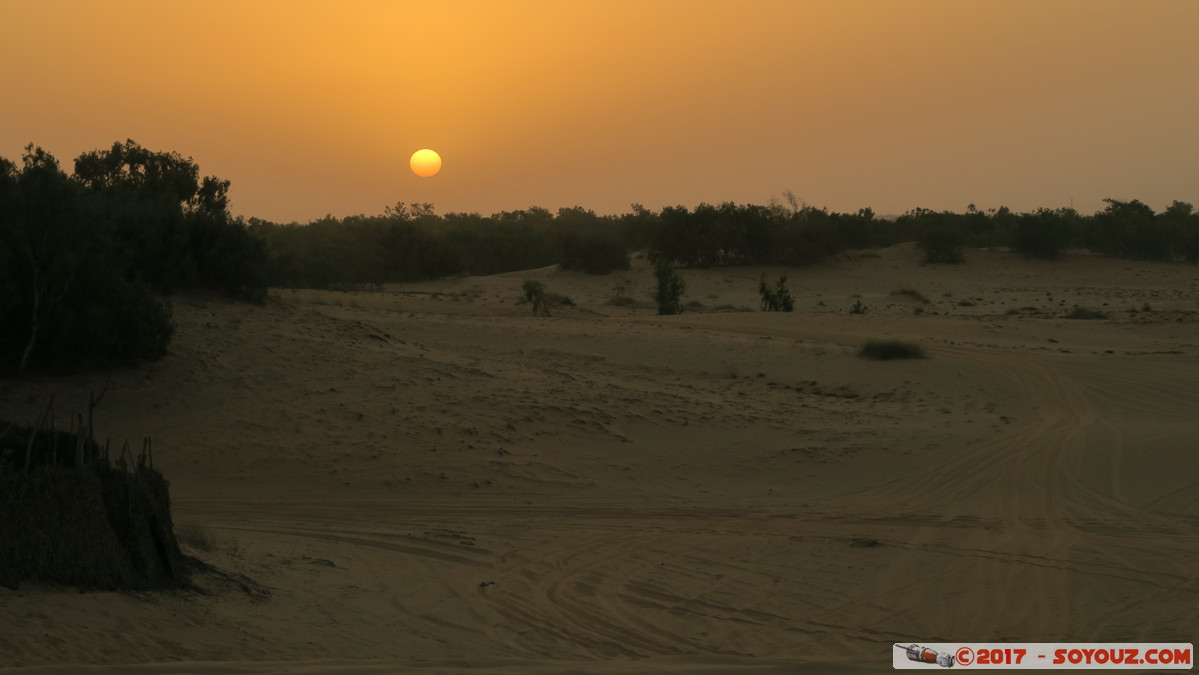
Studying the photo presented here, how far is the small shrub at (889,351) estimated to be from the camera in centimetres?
2400

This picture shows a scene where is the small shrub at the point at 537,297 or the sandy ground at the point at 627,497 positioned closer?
the sandy ground at the point at 627,497

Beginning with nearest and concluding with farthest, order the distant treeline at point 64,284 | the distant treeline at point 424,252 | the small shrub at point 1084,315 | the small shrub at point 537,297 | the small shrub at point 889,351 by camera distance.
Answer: the distant treeline at point 64,284 → the small shrub at point 889,351 → the small shrub at point 537,297 → the small shrub at point 1084,315 → the distant treeline at point 424,252

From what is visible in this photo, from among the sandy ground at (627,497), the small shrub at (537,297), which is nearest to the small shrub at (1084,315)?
the sandy ground at (627,497)

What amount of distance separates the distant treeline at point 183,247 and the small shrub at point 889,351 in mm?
13257

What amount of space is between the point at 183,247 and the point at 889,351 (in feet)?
49.1

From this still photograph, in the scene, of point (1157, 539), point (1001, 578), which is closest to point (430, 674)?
point (1001, 578)

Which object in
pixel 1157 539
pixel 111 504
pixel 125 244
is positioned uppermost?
pixel 125 244

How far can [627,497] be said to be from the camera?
45.8 ft

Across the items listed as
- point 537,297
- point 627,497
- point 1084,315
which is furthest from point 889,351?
point 1084,315

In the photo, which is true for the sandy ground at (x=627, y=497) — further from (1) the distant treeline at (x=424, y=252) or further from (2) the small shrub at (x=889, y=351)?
(1) the distant treeline at (x=424, y=252)

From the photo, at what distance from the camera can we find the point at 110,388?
52.2 feet

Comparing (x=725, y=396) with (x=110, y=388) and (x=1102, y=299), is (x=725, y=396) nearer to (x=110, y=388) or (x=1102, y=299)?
(x=110, y=388)

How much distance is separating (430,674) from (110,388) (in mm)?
11588

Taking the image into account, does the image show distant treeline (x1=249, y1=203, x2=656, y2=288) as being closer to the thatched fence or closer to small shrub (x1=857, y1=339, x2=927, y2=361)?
small shrub (x1=857, y1=339, x2=927, y2=361)
